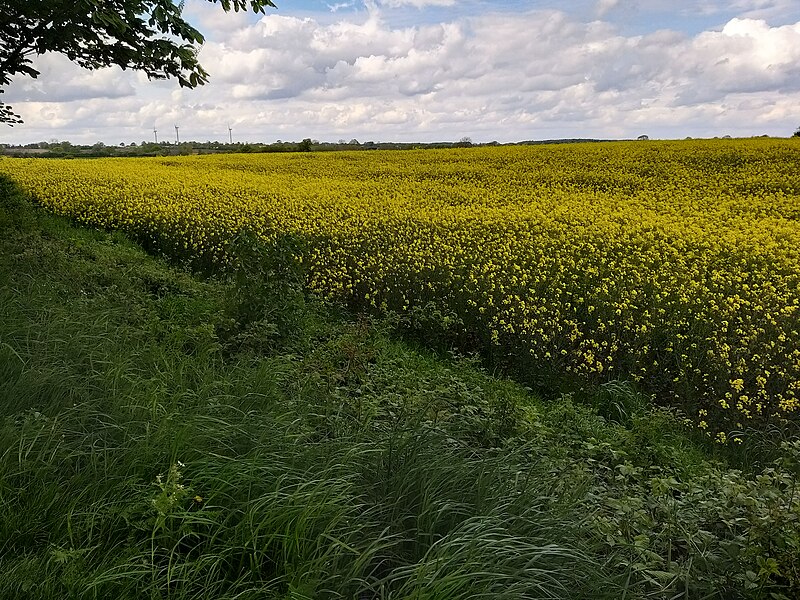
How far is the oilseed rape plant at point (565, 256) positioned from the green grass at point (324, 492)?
1163 millimetres

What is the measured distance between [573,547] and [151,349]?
3.32 meters

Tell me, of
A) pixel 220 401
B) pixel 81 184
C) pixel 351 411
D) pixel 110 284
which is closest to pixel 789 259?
pixel 351 411

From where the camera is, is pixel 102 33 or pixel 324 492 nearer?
pixel 324 492

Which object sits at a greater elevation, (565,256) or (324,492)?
(324,492)

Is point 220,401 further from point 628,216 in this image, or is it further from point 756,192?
point 756,192

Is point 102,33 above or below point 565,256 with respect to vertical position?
above

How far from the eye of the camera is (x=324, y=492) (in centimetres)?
250

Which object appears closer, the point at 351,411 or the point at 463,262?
the point at 351,411

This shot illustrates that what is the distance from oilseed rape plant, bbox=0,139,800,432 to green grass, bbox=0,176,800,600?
1.16 meters

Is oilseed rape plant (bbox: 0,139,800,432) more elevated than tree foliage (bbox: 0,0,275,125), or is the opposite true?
tree foliage (bbox: 0,0,275,125)

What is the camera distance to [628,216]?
1230 centimetres

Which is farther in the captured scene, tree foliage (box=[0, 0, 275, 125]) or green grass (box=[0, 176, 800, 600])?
tree foliage (box=[0, 0, 275, 125])

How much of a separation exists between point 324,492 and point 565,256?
7.11 meters

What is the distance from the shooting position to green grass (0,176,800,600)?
7.04 ft
